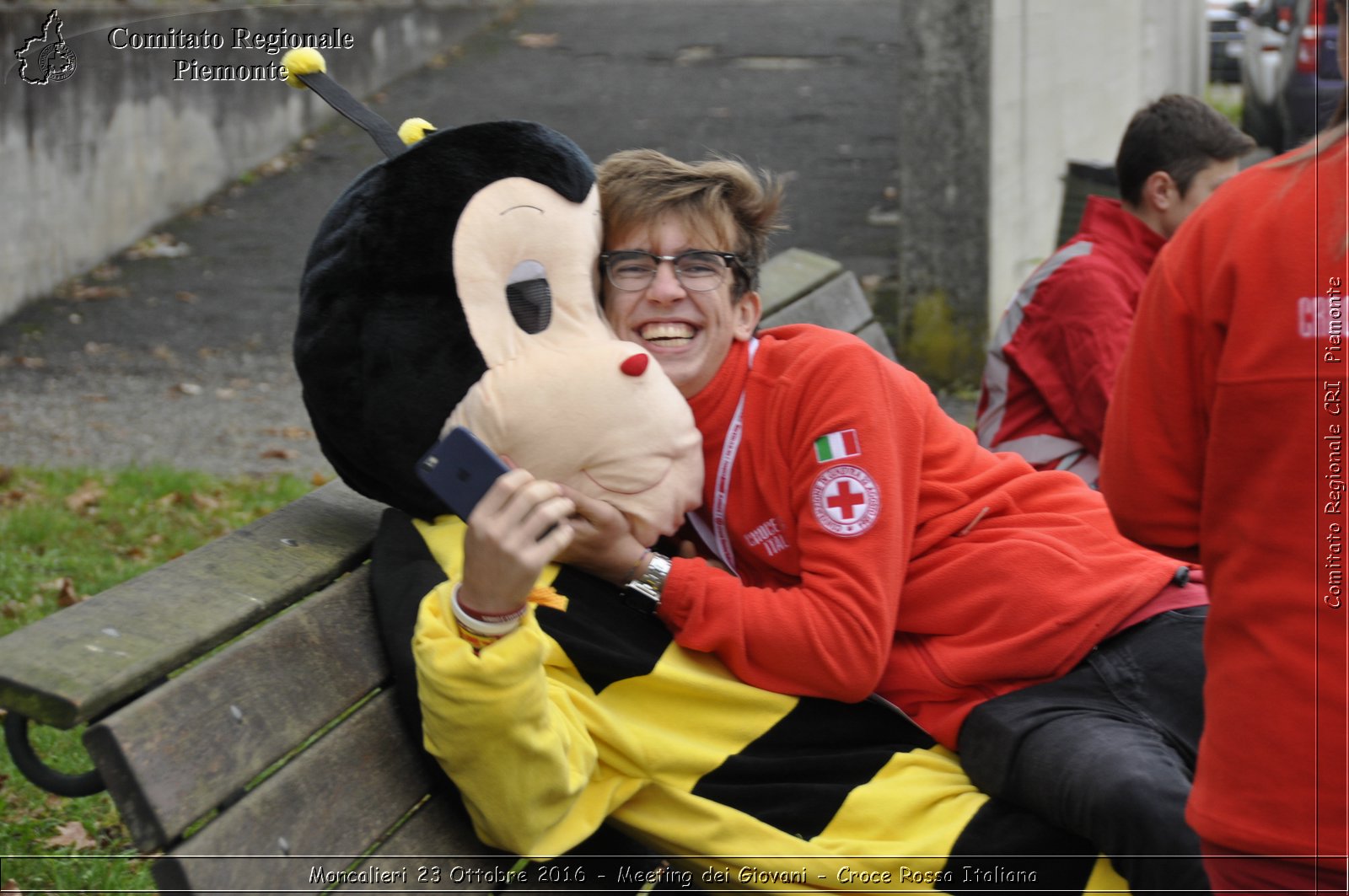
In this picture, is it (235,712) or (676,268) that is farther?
(676,268)

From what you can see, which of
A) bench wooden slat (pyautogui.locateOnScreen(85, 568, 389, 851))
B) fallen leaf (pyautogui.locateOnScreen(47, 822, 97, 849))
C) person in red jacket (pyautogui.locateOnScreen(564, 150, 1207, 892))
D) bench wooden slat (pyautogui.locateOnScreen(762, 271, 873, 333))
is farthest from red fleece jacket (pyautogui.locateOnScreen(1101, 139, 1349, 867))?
fallen leaf (pyautogui.locateOnScreen(47, 822, 97, 849))

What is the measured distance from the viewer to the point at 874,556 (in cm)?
256

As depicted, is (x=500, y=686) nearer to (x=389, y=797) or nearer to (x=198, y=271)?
(x=389, y=797)

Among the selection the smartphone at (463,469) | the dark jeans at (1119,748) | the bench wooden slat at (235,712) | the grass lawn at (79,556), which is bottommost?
the grass lawn at (79,556)

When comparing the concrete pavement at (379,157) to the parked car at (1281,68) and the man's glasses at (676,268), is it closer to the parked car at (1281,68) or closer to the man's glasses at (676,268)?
the parked car at (1281,68)

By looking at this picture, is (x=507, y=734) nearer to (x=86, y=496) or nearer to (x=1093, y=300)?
(x=1093, y=300)

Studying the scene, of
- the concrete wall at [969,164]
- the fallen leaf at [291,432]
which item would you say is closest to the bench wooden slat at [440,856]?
the fallen leaf at [291,432]

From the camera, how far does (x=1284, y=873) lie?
186cm

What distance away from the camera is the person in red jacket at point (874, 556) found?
2.52 m

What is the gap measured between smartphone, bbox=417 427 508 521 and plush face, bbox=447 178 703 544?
0.24 metres

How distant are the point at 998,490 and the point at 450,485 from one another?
1.14 metres

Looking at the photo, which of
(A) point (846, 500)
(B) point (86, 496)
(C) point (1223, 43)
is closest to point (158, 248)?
(B) point (86, 496)

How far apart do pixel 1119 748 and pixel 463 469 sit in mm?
1116

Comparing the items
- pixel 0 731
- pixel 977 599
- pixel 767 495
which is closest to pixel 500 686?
pixel 767 495
